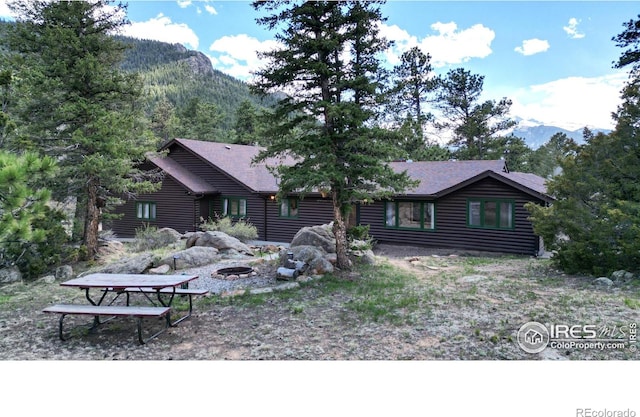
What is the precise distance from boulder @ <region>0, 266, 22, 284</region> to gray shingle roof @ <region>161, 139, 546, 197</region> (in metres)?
7.24

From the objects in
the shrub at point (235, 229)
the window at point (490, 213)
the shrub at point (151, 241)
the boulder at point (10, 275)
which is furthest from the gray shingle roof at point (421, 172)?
the boulder at point (10, 275)

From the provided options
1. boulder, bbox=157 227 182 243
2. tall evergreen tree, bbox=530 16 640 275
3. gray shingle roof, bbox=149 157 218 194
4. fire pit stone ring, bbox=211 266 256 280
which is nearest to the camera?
tall evergreen tree, bbox=530 16 640 275

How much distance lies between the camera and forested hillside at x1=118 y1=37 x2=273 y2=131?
1117 inches

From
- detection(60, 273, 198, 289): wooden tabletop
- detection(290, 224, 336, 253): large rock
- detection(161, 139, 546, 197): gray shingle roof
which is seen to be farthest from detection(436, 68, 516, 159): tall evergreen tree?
detection(60, 273, 198, 289): wooden tabletop

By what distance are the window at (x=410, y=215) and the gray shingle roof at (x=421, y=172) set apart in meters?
0.74

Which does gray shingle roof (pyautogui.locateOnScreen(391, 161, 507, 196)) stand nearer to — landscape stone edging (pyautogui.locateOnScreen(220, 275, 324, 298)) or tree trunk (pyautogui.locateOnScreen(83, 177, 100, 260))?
landscape stone edging (pyautogui.locateOnScreen(220, 275, 324, 298))

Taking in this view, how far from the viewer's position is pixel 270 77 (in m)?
7.81

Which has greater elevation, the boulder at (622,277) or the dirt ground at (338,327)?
the boulder at (622,277)

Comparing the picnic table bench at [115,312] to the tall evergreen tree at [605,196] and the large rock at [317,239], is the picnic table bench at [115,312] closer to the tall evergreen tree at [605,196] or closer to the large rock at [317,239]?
the large rock at [317,239]

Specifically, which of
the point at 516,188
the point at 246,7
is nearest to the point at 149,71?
the point at 246,7

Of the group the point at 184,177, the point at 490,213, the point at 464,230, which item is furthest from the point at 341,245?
the point at 184,177

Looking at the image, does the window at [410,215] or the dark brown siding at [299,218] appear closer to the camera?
the window at [410,215]

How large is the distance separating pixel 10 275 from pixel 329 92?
8756mm

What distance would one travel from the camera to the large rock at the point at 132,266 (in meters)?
8.81
